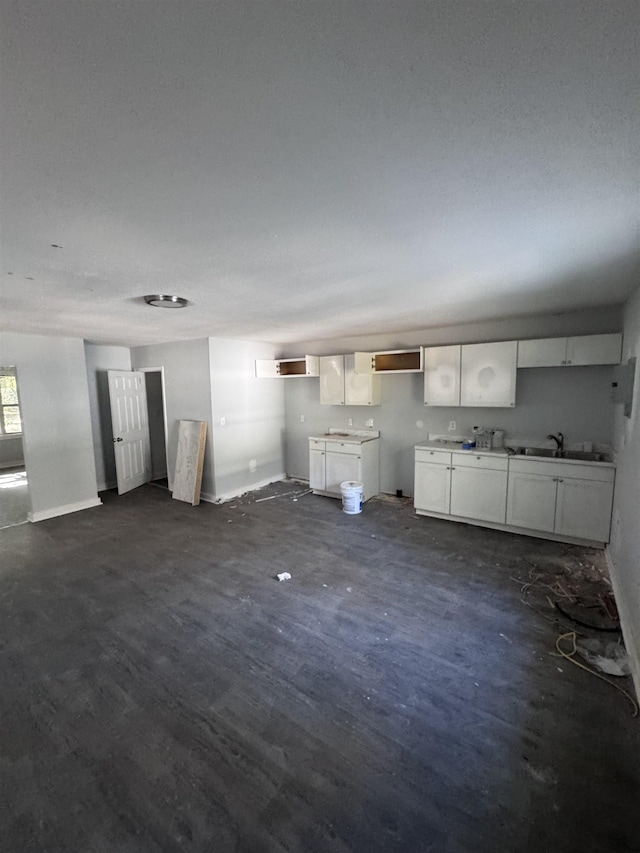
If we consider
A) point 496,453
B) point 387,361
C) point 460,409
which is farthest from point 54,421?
point 496,453

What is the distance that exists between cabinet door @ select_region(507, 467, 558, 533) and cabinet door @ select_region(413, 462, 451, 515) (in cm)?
70

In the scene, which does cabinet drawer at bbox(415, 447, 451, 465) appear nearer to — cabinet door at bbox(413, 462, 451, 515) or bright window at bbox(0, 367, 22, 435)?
cabinet door at bbox(413, 462, 451, 515)

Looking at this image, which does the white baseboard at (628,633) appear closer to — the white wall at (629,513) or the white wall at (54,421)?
the white wall at (629,513)

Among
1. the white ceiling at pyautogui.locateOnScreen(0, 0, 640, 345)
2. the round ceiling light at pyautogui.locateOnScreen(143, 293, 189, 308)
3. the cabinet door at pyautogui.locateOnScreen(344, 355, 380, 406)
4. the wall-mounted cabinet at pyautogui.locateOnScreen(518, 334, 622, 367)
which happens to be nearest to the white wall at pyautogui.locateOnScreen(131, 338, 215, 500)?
the cabinet door at pyautogui.locateOnScreen(344, 355, 380, 406)

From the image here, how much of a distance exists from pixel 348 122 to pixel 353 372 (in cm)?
427

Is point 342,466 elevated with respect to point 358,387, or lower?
lower

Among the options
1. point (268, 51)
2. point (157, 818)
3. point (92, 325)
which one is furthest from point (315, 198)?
point (92, 325)

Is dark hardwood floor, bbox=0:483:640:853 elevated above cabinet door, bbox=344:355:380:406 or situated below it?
below

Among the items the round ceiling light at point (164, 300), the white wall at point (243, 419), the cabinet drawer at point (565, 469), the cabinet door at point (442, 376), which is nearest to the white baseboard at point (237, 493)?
the white wall at point (243, 419)

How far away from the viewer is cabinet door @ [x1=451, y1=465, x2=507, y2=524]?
4109 mm

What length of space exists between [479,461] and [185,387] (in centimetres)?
435

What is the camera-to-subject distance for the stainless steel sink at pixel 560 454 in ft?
12.6

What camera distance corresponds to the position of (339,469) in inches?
209

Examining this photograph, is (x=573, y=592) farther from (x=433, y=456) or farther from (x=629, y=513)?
(x=433, y=456)
